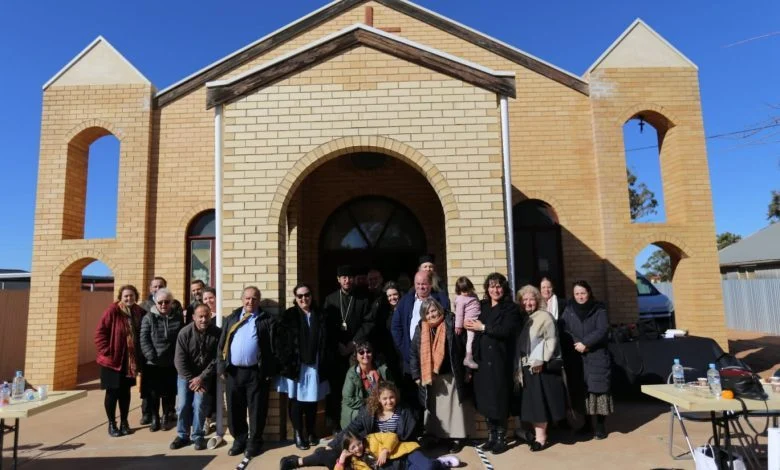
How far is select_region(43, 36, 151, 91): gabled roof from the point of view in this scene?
9.48 m

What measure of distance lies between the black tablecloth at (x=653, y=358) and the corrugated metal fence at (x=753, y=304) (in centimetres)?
1427

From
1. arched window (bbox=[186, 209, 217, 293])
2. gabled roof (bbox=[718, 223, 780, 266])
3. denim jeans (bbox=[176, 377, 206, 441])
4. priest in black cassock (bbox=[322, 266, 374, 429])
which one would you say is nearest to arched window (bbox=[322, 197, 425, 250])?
arched window (bbox=[186, 209, 217, 293])

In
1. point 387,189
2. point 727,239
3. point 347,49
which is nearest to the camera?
point 347,49

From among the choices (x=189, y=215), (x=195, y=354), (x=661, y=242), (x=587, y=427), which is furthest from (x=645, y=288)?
(x=195, y=354)

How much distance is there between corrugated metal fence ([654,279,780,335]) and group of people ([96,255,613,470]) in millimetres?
17888

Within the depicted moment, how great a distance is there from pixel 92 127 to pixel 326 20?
17.1 feet

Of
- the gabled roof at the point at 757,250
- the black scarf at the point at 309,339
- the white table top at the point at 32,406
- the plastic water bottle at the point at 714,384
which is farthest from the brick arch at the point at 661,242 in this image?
the gabled roof at the point at 757,250

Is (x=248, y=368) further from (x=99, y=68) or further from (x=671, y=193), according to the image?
(x=671, y=193)

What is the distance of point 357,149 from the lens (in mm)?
5930

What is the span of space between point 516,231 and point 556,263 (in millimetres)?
1006

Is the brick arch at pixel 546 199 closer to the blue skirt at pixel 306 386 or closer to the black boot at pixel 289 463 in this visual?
the blue skirt at pixel 306 386

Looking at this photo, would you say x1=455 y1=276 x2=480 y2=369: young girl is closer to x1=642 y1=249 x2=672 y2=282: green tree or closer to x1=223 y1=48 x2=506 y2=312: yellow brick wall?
x1=223 y1=48 x2=506 y2=312: yellow brick wall

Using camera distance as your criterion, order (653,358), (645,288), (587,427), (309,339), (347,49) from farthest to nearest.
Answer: (645,288), (653,358), (347,49), (587,427), (309,339)

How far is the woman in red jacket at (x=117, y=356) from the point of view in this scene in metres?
5.83
